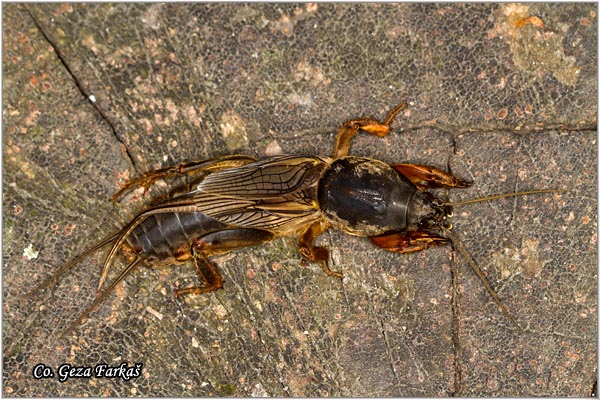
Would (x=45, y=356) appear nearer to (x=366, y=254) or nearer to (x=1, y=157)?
(x=1, y=157)

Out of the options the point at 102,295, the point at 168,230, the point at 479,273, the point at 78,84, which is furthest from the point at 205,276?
the point at 479,273

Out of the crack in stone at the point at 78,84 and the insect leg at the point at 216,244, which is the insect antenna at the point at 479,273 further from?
the crack in stone at the point at 78,84

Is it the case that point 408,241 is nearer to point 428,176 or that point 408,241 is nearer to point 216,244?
point 428,176

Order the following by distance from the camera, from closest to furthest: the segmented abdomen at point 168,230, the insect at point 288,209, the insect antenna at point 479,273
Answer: the insect at point 288,209
the insect antenna at point 479,273
the segmented abdomen at point 168,230

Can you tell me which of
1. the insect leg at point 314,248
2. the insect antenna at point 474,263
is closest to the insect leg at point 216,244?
the insect leg at point 314,248

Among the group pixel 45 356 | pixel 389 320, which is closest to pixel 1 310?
pixel 45 356

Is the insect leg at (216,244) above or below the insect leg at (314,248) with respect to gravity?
above
